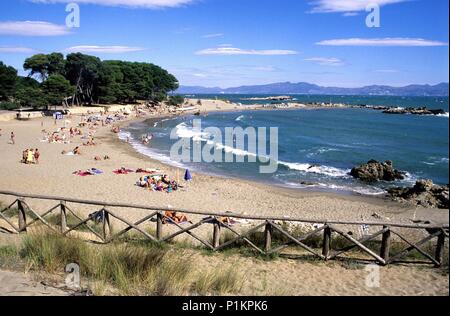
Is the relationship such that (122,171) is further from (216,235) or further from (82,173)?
(216,235)

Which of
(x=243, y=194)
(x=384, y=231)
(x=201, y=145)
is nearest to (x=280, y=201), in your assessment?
(x=243, y=194)

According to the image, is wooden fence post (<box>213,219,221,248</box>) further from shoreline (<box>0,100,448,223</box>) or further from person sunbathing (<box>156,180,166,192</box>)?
person sunbathing (<box>156,180,166,192</box>)

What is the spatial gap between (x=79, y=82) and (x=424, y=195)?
64781 millimetres

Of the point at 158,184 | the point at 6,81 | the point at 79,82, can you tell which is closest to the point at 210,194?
the point at 158,184

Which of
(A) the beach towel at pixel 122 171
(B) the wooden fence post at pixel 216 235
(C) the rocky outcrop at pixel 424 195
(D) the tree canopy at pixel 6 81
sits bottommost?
(C) the rocky outcrop at pixel 424 195

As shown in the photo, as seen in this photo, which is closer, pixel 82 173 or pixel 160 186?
pixel 160 186

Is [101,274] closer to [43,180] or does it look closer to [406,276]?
[406,276]

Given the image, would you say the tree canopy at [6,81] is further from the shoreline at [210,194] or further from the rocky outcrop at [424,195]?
the rocky outcrop at [424,195]

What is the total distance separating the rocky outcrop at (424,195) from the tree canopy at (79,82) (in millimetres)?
48891

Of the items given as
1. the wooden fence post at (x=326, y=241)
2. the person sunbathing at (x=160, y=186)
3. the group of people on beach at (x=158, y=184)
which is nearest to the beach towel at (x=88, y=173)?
the group of people on beach at (x=158, y=184)

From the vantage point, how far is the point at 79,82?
237 feet

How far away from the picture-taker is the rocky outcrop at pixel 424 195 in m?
20.3

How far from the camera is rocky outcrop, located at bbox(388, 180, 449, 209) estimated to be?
20.3 metres
